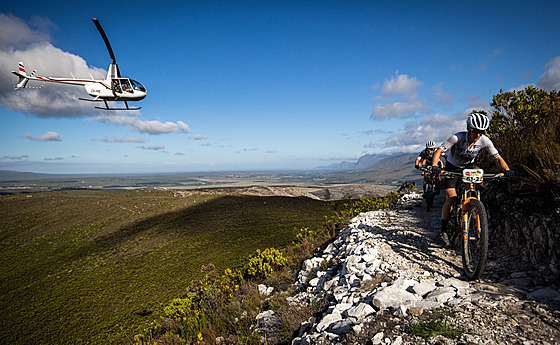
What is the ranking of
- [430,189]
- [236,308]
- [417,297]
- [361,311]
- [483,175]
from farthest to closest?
[430,189] → [236,308] → [483,175] → [417,297] → [361,311]

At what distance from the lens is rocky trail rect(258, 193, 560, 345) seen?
2.71 m

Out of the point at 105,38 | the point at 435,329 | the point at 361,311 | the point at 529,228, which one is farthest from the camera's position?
the point at 105,38

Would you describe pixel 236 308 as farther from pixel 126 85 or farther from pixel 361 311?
pixel 126 85

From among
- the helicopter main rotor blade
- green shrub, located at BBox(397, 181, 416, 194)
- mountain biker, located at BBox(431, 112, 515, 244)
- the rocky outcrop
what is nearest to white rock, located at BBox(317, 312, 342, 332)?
the rocky outcrop

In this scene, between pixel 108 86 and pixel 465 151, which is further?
pixel 108 86

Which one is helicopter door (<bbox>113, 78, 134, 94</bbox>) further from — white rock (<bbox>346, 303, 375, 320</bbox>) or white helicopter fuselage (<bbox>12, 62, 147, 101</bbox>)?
white rock (<bbox>346, 303, 375, 320</bbox>)

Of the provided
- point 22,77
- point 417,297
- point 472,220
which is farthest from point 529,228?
point 22,77

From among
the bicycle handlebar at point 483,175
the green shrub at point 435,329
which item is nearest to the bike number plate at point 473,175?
the bicycle handlebar at point 483,175

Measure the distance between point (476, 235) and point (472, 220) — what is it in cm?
34

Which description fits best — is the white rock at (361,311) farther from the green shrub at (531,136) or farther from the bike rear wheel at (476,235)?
the green shrub at (531,136)

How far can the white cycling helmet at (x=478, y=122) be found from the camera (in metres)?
4.27

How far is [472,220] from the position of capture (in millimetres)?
4289

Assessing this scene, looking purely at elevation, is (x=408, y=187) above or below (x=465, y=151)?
below

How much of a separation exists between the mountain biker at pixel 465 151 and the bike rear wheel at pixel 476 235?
0.75 metres
